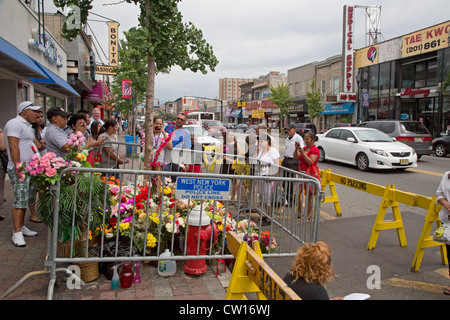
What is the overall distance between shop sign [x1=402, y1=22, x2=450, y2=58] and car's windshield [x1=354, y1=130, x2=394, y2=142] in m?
16.2

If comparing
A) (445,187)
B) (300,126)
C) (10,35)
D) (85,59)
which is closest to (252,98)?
(300,126)

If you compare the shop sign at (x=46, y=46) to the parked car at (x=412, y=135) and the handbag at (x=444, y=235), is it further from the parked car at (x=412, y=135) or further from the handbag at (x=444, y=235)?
the parked car at (x=412, y=135)

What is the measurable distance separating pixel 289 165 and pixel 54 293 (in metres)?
5.41

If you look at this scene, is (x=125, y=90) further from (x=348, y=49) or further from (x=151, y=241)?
(x=348, y=49)

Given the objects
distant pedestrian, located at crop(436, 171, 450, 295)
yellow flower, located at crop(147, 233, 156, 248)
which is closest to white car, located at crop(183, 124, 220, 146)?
yellow flower, located at crop(147, 233, 156, 248)

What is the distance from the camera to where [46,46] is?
12852 millimetres

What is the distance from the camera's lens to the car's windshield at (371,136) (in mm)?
12977

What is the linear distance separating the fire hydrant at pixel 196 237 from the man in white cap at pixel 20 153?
235 centimetres

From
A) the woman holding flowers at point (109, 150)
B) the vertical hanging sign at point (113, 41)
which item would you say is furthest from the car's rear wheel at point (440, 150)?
the vertical hanging sign at point (113, 41)

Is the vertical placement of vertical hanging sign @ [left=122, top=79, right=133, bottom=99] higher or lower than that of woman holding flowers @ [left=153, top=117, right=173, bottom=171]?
higher

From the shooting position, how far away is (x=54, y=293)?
135 inches

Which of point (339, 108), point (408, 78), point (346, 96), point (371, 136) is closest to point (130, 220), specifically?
point (371, 136)

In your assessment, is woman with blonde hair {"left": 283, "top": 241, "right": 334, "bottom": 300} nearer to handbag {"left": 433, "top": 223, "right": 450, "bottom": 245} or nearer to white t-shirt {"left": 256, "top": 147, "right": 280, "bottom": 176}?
handbag {"left": 433, "top": 223, "right": 450, "bottom": 245}

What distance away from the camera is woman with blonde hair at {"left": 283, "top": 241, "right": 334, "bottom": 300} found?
2.42 metres
